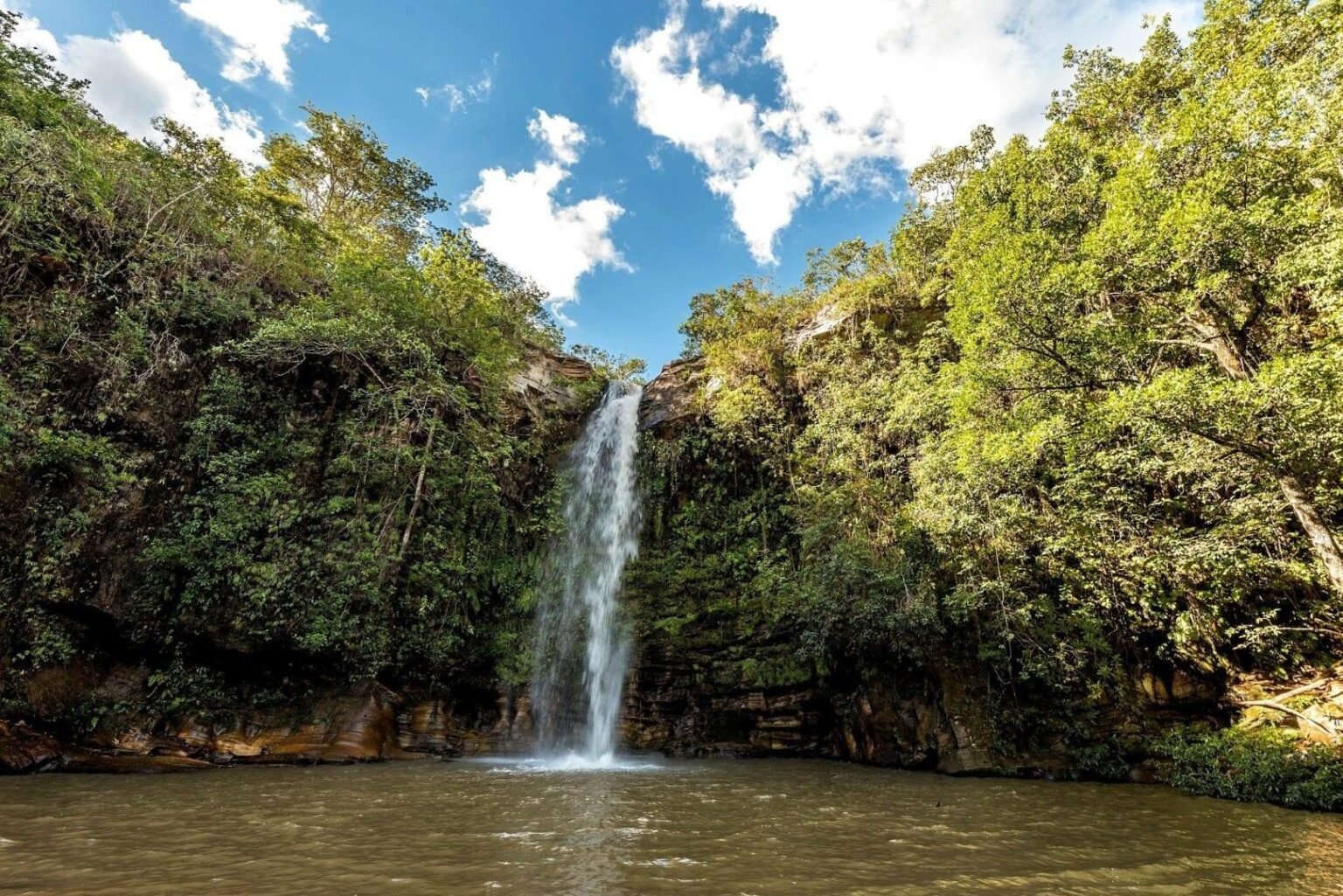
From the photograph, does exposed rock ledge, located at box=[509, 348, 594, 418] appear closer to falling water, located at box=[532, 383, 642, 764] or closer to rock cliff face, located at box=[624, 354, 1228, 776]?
falling water, located at box=[532, 383, 642, 764]

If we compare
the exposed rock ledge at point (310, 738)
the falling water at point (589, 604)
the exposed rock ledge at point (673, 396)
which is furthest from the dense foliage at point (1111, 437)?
the exposed rock ledge at point (673, 396)

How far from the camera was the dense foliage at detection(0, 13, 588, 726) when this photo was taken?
8945 mm

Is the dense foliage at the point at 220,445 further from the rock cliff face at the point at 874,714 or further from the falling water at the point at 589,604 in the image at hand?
the rock cliff face at the point at 874,714

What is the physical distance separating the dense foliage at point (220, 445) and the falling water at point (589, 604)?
854 mm

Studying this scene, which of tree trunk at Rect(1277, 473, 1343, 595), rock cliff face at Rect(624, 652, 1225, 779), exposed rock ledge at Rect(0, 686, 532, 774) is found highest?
tree trunk at Rect(1277, 473, 1343, 595)

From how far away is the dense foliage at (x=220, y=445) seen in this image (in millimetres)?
8945

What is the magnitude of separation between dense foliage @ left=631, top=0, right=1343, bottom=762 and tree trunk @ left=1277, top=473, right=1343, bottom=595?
35 mm

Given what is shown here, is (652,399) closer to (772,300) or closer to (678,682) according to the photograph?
(772,300)

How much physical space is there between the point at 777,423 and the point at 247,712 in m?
13.0

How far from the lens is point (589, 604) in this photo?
Answer: 1426 cm

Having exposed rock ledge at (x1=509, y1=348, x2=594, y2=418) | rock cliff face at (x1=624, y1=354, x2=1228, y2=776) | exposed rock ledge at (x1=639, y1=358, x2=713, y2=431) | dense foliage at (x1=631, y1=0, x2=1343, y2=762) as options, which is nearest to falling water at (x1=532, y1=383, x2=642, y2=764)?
exposed rock ledge at (x1=639, y1=358, x2=713, y2=431)

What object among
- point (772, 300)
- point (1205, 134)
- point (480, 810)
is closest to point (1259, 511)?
point (1205, 134)

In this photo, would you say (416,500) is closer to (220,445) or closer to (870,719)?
(220,445)

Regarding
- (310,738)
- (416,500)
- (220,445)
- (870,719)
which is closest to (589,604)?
(416,500)
